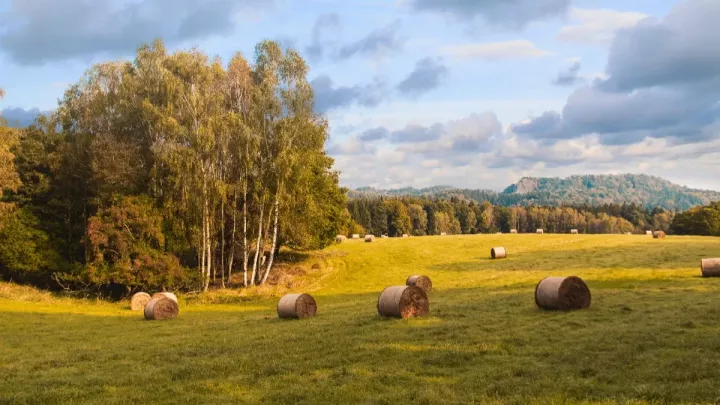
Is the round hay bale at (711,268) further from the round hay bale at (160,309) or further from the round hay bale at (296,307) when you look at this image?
the round hay bale at (160,309)

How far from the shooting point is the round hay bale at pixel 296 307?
23.9m

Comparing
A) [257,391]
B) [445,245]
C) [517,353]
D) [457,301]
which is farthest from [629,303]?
[445,245]

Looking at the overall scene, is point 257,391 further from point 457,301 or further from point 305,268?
point 305,268

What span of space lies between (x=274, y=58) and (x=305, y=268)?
815 inches

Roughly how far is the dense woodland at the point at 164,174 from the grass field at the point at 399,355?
47.1ft

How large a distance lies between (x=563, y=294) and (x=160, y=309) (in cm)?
2111

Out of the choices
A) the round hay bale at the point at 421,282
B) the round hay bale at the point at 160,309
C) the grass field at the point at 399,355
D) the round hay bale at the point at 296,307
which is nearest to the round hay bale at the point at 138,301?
the grass field at the point at 399,355

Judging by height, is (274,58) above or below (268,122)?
above

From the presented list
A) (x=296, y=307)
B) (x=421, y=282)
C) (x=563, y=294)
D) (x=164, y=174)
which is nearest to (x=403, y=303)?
(x=563, y=294)

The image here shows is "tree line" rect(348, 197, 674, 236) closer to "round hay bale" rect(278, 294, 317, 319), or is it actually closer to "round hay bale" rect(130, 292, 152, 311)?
"round hay bale" rect(130, 292, 152, 311)

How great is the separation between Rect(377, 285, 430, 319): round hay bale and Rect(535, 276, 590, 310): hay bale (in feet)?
14.9

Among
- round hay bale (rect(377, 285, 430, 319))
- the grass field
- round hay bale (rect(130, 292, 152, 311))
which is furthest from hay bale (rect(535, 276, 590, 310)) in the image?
round hay bale (rect(130, 292, 152, 311))

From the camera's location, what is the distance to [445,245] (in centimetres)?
6094

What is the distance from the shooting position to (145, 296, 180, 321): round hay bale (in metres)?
28.2
